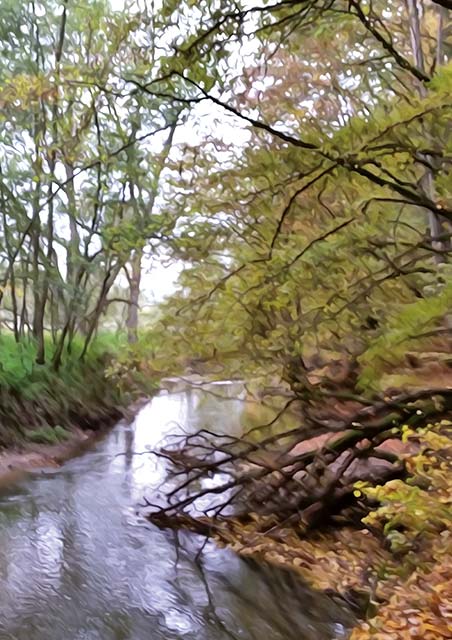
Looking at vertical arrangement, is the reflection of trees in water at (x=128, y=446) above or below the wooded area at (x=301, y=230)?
below

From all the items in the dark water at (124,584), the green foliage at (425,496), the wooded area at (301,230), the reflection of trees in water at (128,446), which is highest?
the wooded area at (301,230)

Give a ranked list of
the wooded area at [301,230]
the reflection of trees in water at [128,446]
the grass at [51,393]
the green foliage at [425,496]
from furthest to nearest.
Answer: the grass at [51,393], the reflection of trees in water at [128,446], the wooded area at [301,230], the green foliage at [425,496]

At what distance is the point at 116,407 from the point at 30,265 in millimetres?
5484

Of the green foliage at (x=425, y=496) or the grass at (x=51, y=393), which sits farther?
the grass at (x=51, y=393)

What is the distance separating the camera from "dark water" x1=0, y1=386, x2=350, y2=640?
6219 mm

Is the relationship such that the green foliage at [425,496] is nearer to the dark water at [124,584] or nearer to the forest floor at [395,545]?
the forest floor at [395,545]

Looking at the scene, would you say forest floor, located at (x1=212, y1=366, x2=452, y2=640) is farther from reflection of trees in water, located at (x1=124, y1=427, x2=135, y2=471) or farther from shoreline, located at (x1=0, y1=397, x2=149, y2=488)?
shoreline, located at (x1=0, y1=397, x2=149, y2=488)

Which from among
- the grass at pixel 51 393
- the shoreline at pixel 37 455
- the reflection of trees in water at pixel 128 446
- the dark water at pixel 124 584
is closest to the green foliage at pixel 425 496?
the dark water at pixel 124 584

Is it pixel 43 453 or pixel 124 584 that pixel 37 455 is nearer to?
pixel 43 453

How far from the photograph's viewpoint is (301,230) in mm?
8102

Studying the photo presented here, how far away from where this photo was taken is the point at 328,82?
10.5 m

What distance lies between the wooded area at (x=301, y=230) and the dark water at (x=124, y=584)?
38.9 inches

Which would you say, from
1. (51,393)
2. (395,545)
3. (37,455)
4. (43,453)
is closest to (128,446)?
(43,453)

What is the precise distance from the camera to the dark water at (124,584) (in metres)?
6.22
